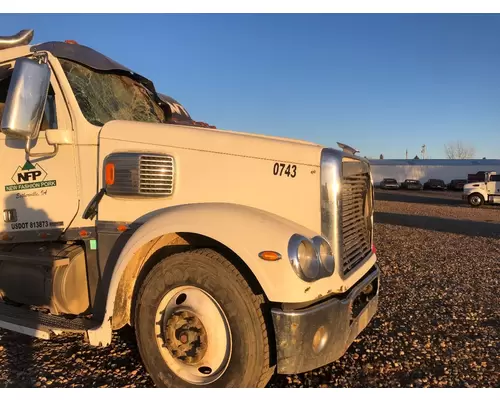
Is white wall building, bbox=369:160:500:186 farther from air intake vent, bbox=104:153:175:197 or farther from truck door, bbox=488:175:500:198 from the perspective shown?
air intake vent, bbox=104:153:175:197

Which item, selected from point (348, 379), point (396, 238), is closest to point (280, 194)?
point (348, 379)

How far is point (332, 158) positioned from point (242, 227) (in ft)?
2.54

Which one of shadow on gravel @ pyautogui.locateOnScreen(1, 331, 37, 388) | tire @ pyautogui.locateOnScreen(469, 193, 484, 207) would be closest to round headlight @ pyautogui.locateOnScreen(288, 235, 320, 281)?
shadow on gravel @ pyautogui.locateOnScreen(1, 331, 37, 388)

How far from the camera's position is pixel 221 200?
2.90 meters

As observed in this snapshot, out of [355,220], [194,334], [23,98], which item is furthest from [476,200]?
Result: [23,98]

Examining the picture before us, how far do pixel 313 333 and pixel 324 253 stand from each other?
0.51 m

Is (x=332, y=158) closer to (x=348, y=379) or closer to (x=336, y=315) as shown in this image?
(x=336, y=315)

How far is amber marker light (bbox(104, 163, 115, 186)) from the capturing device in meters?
3.10

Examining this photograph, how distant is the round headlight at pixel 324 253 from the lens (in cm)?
265

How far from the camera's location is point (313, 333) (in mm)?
2553

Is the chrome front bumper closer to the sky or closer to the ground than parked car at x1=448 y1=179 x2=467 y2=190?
closer to the ground

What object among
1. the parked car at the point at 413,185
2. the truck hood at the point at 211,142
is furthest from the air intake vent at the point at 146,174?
the parked car at the point at 413,185

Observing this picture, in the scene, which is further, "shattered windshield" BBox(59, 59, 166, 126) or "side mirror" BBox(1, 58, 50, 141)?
"shattered windshield" BBox(59, 59, 166, 126)

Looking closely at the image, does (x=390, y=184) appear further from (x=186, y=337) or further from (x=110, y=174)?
(x=186, y=337)
